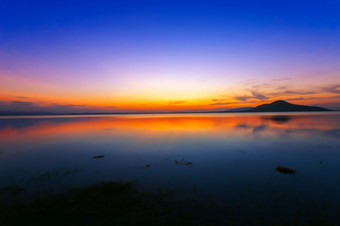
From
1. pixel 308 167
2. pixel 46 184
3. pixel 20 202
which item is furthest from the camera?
pixel 308 167

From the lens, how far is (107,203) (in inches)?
413

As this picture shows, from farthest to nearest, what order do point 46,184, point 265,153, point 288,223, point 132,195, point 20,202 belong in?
point 265,153 → point 46,184 → point 132,195 → point 20,202 → point 288,223

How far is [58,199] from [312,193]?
1765 centimetres

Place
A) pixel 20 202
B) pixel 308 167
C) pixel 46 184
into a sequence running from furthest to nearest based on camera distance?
1. pixel 308 167
2. pixel 46 184
3. pixel 20 202

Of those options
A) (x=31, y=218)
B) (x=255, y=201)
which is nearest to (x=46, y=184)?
(x=31, y=218)

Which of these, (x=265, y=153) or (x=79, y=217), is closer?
(x=79, y=217)

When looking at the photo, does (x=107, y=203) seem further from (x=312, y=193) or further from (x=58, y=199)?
(x=312, y=193)

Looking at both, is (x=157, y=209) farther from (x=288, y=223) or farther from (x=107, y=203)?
(x=288, y=223)

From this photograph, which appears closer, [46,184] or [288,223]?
[288,223]

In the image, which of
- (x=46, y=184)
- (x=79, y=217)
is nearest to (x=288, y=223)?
(x=79, y=217)

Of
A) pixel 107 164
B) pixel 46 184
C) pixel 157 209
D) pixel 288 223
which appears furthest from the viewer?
pixel 107 164

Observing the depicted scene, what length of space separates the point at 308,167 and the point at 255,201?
11091 millimetres

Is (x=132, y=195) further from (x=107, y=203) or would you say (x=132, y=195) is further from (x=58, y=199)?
(x=58, y=199)

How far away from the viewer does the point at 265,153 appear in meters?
23.5
